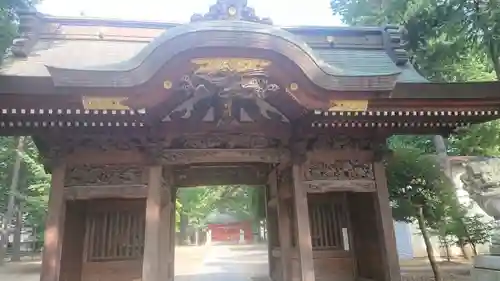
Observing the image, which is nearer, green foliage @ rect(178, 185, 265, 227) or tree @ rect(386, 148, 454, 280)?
tree @ rect(386, 148, 454, 280)

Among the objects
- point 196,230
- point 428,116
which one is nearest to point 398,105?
point 428,116

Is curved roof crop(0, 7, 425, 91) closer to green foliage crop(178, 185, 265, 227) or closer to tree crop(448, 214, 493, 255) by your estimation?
tree crop(448, 214, 493, 255)

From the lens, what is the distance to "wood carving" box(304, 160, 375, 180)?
5559 millimetres

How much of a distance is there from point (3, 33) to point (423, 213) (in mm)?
10226

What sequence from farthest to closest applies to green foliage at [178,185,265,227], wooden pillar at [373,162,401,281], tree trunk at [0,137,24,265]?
green foliage at [178,185,265,227]
tree trunk at [0,137,24,265]
wooden pillar at [373,162,401,281]

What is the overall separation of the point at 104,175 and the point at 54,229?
95 centimetres

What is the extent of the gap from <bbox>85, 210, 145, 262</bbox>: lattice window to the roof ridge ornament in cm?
362

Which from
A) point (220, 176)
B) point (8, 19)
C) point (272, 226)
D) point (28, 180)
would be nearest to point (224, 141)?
point (220, 176)

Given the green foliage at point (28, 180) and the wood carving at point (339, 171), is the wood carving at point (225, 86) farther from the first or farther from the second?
the green foliage at point (28, 180)

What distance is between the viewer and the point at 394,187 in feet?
26.5

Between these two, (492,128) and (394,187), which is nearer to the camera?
(394,187)

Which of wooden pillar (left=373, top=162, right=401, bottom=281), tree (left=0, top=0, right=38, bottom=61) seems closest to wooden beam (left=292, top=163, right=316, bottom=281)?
wooden pillar (left=373, top=162, right=401, bottom=281)

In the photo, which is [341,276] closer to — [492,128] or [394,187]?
[394,187]

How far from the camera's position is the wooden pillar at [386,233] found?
208 inches
